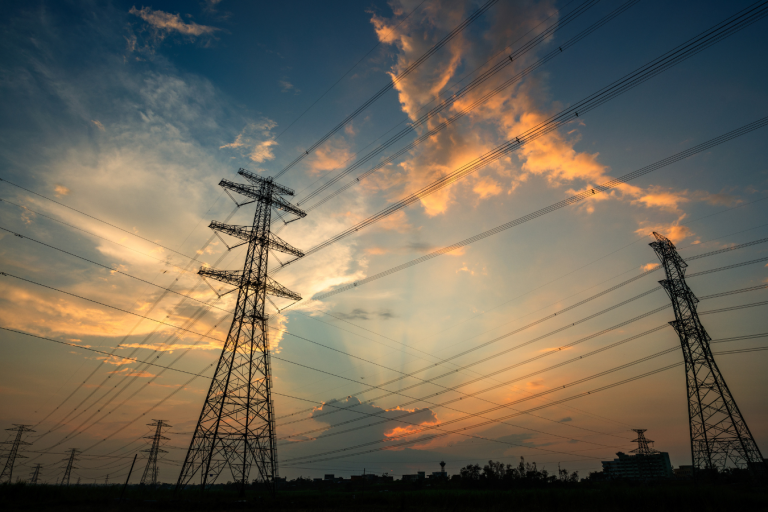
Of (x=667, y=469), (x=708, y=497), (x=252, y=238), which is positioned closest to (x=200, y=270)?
(x=252, y=238)

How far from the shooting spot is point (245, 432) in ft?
78.0

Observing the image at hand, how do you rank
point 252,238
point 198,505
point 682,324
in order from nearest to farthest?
point 198,505 → point 252,238 → point 682,324

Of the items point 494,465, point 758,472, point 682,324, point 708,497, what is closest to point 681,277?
point 682,324

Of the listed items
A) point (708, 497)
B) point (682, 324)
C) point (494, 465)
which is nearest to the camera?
point (708, 497)

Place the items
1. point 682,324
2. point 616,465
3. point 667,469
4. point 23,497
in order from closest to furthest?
point 23,497 < point 682,324 < point 667,469 < point 616,465

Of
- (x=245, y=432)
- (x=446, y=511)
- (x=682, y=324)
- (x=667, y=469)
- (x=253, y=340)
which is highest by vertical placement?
(x=682, y=324)

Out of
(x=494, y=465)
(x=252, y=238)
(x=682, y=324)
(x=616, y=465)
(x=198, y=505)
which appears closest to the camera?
(x=198, y=505)

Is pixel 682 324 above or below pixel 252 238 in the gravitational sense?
below

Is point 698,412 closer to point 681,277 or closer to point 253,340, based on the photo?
point 681,277

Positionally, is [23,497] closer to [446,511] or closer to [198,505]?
[198,505]

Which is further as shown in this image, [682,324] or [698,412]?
[682,324]

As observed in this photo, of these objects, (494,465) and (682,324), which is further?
(494,465)

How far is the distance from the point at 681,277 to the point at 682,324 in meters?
4.20

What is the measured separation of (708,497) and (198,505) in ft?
95.9
